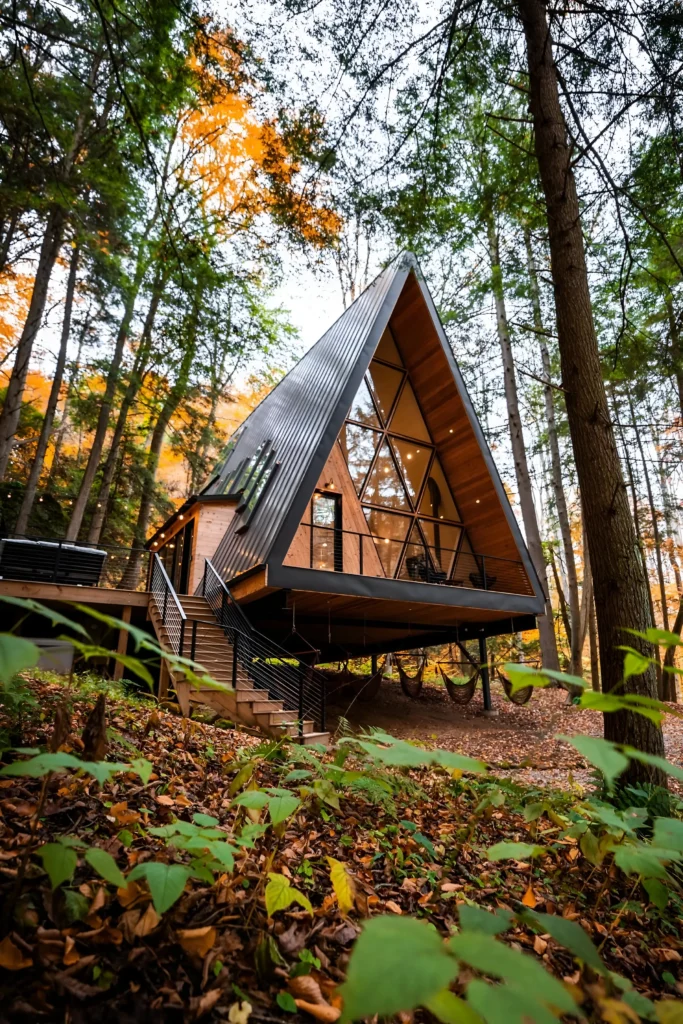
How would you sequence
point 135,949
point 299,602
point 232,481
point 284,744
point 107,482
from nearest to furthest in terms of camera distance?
1. point 135,949
2. point 284,744
3. point 299,602
4. point 232,481
5. point 107,482

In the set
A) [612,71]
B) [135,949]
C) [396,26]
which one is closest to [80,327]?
[396,26]

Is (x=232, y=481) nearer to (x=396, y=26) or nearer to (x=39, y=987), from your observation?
(x=396, y=26)

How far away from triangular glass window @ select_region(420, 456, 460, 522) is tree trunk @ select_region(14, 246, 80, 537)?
869 centimetres

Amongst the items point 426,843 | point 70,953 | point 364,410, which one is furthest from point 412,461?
point 70,953

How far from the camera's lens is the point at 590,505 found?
3.98m

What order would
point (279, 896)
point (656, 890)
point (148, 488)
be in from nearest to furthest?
1. point (279, 896)
2. point (656, 890)
3. point (148, 488)

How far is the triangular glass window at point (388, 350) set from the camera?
438 inches

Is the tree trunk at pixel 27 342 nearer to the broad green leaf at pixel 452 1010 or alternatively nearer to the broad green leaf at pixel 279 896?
the broad green leaf at pixel 279 896

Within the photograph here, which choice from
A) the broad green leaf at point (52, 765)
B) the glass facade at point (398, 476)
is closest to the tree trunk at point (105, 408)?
the glass facade at point (398, 476)

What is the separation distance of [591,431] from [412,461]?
7187mm

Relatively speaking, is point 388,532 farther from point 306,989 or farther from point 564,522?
point 306,989

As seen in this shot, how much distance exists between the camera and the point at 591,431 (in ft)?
13.3

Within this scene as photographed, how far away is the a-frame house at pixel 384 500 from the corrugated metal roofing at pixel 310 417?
0.04 metres

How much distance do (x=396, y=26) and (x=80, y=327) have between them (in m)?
12.3
